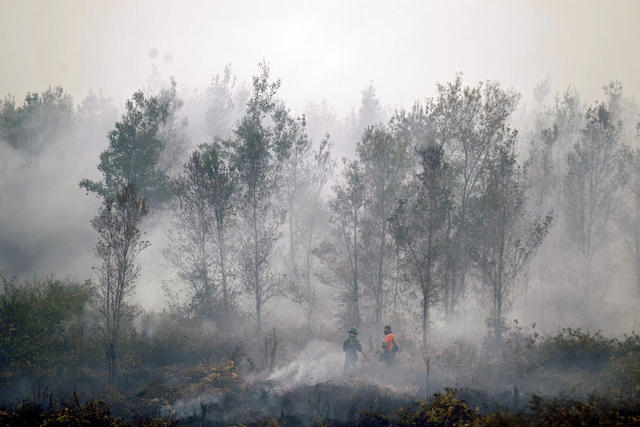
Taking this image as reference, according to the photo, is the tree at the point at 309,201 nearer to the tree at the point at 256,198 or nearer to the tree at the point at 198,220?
the tree at the point at 256,198

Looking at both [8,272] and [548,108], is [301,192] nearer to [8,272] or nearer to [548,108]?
[8,272]

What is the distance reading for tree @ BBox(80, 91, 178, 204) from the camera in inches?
951

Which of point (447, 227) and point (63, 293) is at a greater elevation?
point (447, 227)

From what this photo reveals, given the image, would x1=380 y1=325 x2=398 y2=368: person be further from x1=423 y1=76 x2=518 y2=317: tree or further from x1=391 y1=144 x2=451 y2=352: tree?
x1=423 y1=76 x2=518 y2=317: tree

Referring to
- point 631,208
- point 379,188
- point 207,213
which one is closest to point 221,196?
point 207,213

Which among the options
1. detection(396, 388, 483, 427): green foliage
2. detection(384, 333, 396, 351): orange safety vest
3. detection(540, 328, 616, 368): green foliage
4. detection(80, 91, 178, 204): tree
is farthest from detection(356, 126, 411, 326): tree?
detection(80, 91, 178, 204): tree

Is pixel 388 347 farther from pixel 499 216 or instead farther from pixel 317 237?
pixel 317 237

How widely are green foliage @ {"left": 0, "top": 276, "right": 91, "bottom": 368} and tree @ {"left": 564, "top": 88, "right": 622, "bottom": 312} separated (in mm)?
33851

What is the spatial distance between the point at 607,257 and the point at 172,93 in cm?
4240

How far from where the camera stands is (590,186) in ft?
102

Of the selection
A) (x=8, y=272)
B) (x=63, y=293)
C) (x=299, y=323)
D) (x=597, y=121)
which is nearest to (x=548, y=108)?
(x=597, y=121)

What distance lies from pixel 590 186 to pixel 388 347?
2541cm

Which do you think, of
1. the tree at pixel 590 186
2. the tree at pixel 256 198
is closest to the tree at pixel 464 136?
the tree at pixel 256 198

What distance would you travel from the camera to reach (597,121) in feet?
98.4
